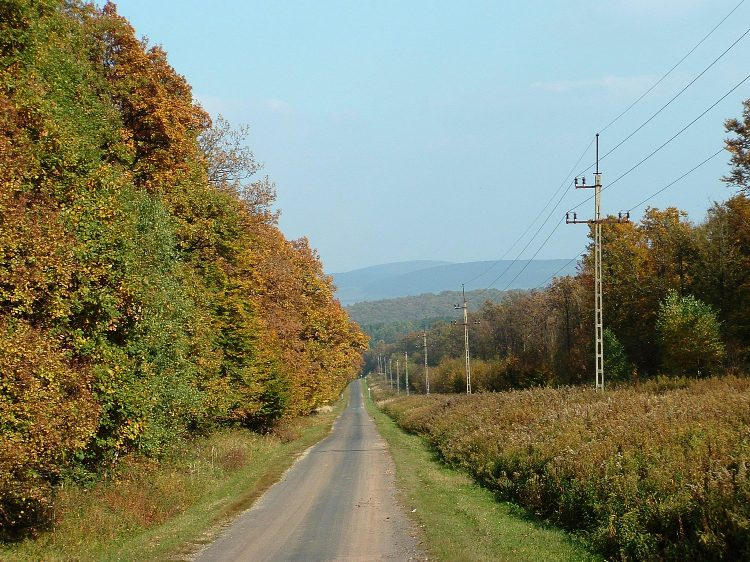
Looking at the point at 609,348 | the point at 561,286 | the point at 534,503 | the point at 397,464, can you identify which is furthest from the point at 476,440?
the point at 561,286

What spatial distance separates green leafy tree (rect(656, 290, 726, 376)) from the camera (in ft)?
179

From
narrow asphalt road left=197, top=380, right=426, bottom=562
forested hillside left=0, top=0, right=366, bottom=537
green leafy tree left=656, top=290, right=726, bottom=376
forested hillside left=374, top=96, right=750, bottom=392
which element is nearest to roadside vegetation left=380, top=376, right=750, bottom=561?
narrow asphalt road left=197, top=380, right=426, bottom=562

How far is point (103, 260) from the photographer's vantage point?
54.2ft

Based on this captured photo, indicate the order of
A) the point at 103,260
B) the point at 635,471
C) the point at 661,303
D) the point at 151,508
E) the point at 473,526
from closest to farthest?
1. the point at 635,471
2. the point at 473,526
3. the point at 103,260
4. the point at 151,508
5. the point at 661,303

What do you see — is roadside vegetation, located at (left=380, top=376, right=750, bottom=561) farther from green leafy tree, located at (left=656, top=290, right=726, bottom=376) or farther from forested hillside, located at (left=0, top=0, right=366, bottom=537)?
green leafy tree, located at (left=656, top=290, right=726, bottom=376)

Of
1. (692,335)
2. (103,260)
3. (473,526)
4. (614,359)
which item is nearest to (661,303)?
(692,335)

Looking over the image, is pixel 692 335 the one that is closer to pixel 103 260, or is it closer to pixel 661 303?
pixel 661 303

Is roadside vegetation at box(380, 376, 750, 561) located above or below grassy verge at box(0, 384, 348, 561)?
above

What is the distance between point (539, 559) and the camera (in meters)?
12.2

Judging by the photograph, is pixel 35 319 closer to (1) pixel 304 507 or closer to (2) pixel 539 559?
(1) pixel 304 507

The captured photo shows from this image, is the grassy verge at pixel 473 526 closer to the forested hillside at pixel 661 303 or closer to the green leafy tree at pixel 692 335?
the forested hillside at pixel 661 303

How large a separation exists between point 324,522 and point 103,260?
8.47m

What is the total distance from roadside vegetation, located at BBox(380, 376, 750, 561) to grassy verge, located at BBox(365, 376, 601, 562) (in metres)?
0.57

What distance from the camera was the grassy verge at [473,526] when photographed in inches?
502
